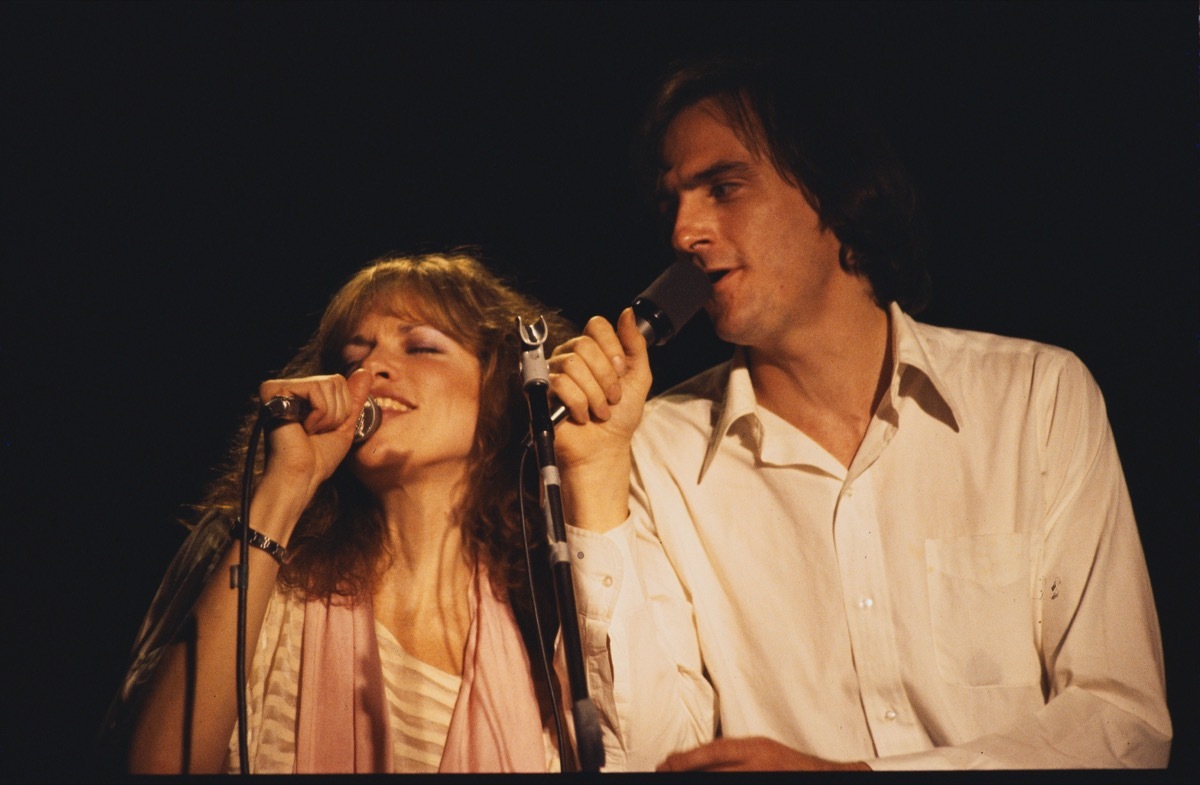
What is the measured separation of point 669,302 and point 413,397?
29.6 inches

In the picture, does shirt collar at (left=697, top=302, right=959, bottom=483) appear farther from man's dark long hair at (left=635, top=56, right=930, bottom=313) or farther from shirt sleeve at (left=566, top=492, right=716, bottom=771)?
shirt sleeve at (left=566, top=492, right=716, bottom=771)

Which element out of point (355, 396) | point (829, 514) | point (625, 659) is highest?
point (355, 396)

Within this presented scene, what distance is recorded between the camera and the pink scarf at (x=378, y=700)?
6.36 feet

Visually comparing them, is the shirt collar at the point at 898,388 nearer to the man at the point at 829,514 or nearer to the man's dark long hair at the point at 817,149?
the man at the point at 829,514

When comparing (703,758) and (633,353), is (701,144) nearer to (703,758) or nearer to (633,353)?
(633,353)

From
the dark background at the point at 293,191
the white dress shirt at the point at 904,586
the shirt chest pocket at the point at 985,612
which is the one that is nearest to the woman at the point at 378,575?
the dark background at the point at 293,191

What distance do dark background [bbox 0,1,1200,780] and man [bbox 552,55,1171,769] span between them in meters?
0.17

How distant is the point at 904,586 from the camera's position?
192 centimetres

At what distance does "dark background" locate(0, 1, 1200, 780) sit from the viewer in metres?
2.18

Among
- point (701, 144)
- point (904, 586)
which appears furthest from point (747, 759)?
point (701, 144)

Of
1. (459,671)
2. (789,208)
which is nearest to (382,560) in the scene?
(459,671)

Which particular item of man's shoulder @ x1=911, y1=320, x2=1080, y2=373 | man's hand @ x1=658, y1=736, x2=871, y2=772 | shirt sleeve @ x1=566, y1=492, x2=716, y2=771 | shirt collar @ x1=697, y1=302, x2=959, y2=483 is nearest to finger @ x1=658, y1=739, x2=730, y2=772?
man's hand @ x1=658, y1=736, x2=871, y2=772

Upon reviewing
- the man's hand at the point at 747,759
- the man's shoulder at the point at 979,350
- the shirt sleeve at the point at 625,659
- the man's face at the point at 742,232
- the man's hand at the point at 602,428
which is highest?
the man's face at the point at 742,232

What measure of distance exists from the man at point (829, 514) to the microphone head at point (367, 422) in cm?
50
